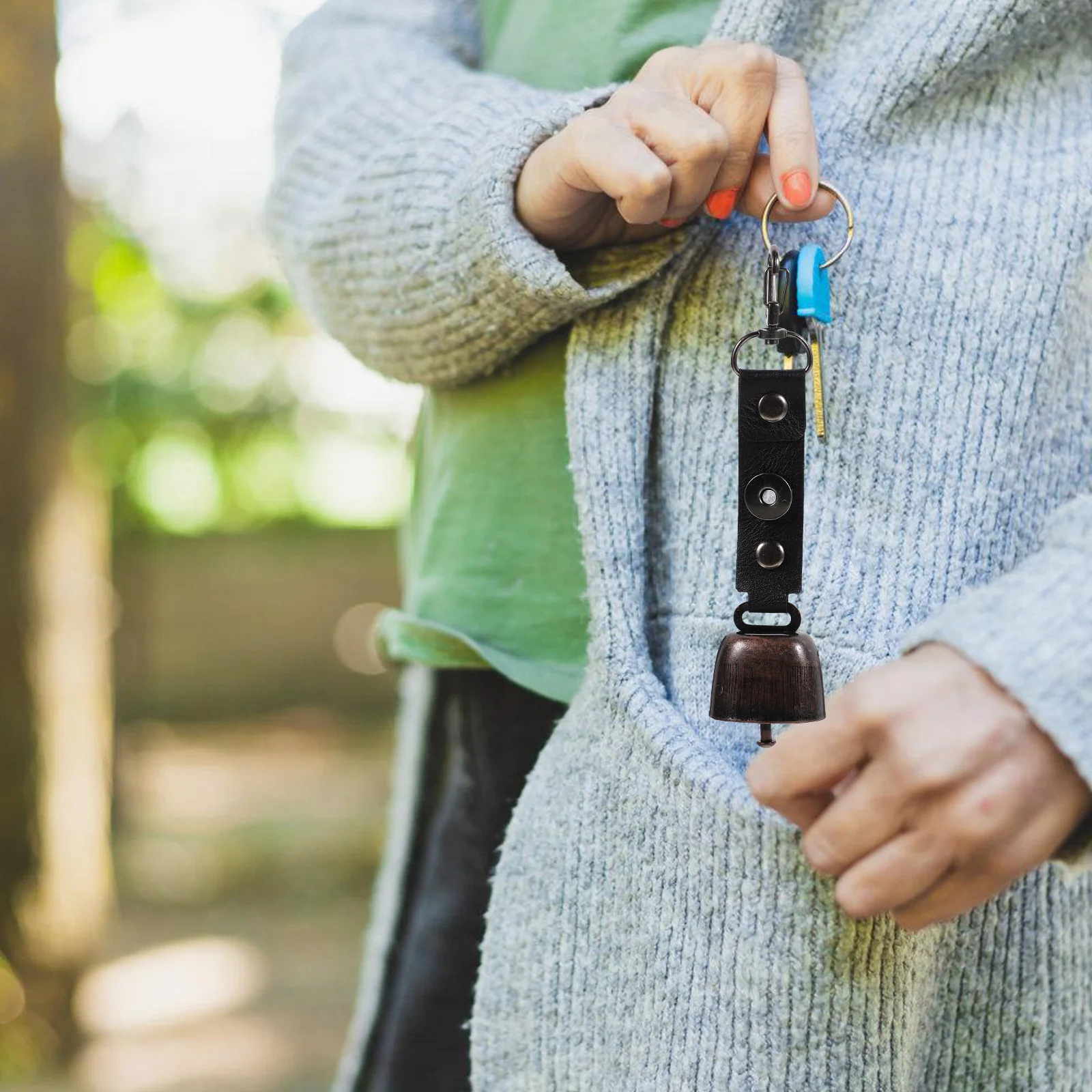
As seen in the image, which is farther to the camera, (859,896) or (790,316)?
(790,316)

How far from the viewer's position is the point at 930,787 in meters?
0.58

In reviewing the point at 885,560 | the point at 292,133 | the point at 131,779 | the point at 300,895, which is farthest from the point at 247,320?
the point at 885,560

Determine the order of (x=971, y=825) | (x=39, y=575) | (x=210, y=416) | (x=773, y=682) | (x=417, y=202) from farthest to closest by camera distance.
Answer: (x=210, y=416) → (x=39, y=575) → (x=417, y=202) → (x=773, y=682) → (x=971, y=825)

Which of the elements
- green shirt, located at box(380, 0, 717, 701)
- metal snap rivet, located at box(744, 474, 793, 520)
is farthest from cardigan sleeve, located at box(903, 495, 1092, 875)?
green shirt, located at box(380, 0, 717, 701)

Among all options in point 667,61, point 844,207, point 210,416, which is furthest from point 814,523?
point 210,416

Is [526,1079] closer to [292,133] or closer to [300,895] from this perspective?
[292,133]

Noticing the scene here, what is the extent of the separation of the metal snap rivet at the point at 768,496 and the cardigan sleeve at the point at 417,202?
0.18m

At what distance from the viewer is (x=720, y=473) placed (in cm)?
80

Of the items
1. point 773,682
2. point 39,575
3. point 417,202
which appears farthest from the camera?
point 39,575

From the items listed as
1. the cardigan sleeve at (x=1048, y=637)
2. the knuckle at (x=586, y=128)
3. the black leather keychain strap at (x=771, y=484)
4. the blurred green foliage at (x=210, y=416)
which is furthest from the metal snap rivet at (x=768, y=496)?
the blurred green foliage at (x=210, y=416)

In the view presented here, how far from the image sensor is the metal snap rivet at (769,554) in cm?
72

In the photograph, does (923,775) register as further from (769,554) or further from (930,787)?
(769,554)

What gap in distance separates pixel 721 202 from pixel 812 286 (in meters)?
0.09

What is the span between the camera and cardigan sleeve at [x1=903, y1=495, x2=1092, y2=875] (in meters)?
0.58
